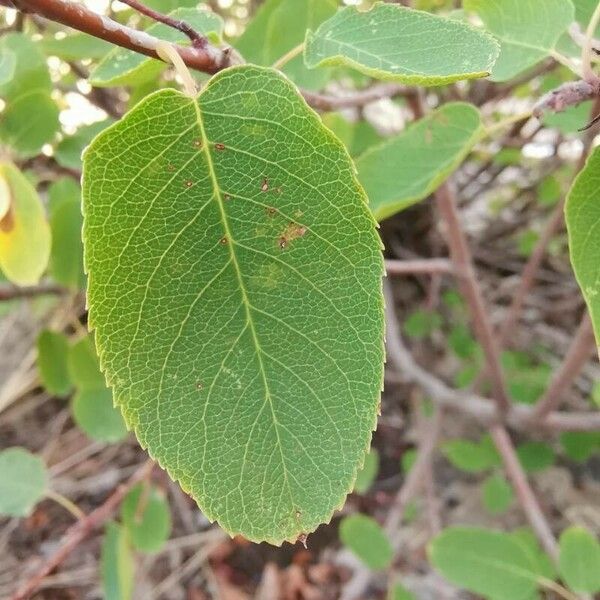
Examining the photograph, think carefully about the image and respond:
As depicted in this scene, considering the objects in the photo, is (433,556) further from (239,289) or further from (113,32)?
(113,32)

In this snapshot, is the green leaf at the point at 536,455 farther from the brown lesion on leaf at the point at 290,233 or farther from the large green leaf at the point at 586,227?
the brown lesion on leaf at the point at 290,233

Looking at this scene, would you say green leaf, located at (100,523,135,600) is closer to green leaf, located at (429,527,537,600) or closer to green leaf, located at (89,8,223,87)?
green leaf, located at (429,527,537,600)

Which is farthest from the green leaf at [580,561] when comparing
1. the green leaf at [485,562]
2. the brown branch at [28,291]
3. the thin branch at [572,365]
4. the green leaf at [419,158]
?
the brown branch at [28,291]

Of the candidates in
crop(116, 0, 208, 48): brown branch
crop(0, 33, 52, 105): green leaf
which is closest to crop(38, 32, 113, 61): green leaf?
crop(0, 33, 52, 105): green leaf

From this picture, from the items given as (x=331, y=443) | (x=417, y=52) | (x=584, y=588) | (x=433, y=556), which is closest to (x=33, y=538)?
(x=433, y=556)

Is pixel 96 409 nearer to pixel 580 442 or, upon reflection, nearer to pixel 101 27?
pixel 101 27

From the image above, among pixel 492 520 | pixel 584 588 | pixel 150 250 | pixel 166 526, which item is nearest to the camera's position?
pixel 150 250
